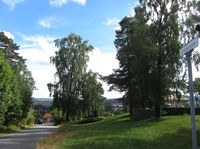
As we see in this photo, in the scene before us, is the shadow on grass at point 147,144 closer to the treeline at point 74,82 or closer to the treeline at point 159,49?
the treeline at point 159,49

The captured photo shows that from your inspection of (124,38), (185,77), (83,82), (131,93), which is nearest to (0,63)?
(185,77)

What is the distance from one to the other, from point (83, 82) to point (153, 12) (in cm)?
3863

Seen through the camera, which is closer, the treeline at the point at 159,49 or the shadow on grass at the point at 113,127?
the shadow on grass at the point at 113,127

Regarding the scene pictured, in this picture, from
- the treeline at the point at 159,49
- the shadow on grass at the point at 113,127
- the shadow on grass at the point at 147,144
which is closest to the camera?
the shadow on grass at the point at 147,144

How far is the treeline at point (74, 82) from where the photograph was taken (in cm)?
8288

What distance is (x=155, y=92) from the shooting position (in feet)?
146

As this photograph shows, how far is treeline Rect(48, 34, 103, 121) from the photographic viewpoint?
82.9 metres

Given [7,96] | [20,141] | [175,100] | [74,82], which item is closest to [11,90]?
[7,96]

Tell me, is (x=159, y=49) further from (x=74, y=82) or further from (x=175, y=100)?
(x=74, y=82)

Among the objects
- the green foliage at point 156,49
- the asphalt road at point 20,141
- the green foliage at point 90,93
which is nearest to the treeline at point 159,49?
the green foliage at point 156,49

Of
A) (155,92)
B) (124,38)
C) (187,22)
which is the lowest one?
(155,92)

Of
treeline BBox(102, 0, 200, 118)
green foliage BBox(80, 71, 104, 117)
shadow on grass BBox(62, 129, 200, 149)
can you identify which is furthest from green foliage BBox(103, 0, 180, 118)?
green foliage BBox(80, 71, 104, 117)

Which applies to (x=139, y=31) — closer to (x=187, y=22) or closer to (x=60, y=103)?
(x=187, y=22)

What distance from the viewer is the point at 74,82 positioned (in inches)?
3260
